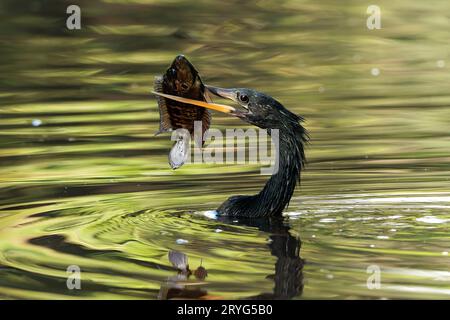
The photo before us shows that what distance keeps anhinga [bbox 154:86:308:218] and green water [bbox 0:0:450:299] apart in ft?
0.73

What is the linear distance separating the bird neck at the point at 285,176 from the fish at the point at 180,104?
2.09 feet

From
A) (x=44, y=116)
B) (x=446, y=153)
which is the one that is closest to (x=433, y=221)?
(x=446, y=153)

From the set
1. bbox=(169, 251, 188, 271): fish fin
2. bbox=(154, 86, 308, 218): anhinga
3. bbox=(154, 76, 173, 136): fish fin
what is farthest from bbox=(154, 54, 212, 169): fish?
bbox=(169, 251, 188, 271): fish fin

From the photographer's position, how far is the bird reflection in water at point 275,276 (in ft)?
25.4

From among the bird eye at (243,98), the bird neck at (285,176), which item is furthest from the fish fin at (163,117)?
the bird neck at (285,176)

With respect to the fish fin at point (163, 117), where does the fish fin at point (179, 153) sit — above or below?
below

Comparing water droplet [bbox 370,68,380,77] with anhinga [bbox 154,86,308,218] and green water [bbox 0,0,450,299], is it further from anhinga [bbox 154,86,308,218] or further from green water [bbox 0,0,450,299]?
anhinga [bbox 154,86,308,218]

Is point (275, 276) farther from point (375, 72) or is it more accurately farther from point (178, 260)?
point (375, 72)

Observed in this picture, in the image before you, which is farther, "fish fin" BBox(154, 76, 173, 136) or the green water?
"fish fin" BBox(154, 76, 173, 136)

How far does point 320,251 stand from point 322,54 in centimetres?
1104

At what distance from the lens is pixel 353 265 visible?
8.20 meters

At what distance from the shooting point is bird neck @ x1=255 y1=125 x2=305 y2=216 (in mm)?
10117

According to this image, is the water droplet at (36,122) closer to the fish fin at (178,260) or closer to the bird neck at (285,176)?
the bird neck at (285,176)

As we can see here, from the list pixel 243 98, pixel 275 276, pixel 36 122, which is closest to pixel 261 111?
pixel 243 98
